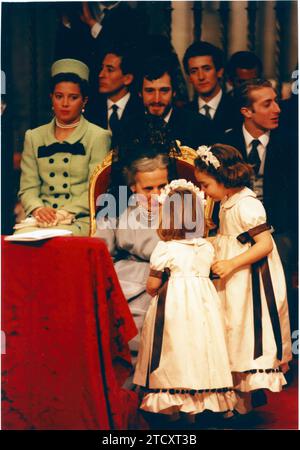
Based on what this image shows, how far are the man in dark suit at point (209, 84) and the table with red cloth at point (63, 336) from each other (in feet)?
3.87

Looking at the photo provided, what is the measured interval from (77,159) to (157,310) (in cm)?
103

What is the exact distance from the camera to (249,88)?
14.6ft

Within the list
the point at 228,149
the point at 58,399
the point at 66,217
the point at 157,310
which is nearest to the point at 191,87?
the point at 228,149

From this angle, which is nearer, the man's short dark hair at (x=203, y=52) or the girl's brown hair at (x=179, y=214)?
the girl's brown hair at (x=179, y=214)

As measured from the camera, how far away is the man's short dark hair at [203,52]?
443 centimetres

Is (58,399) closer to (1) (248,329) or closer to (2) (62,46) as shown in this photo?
(1) (248,329)

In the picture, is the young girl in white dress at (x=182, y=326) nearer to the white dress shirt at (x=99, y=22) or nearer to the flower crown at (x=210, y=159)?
the flower crown at (x=210, y=159)

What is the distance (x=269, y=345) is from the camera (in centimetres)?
432

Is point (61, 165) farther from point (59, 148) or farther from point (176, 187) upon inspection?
point (176, 187)

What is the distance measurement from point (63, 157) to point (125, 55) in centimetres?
72
